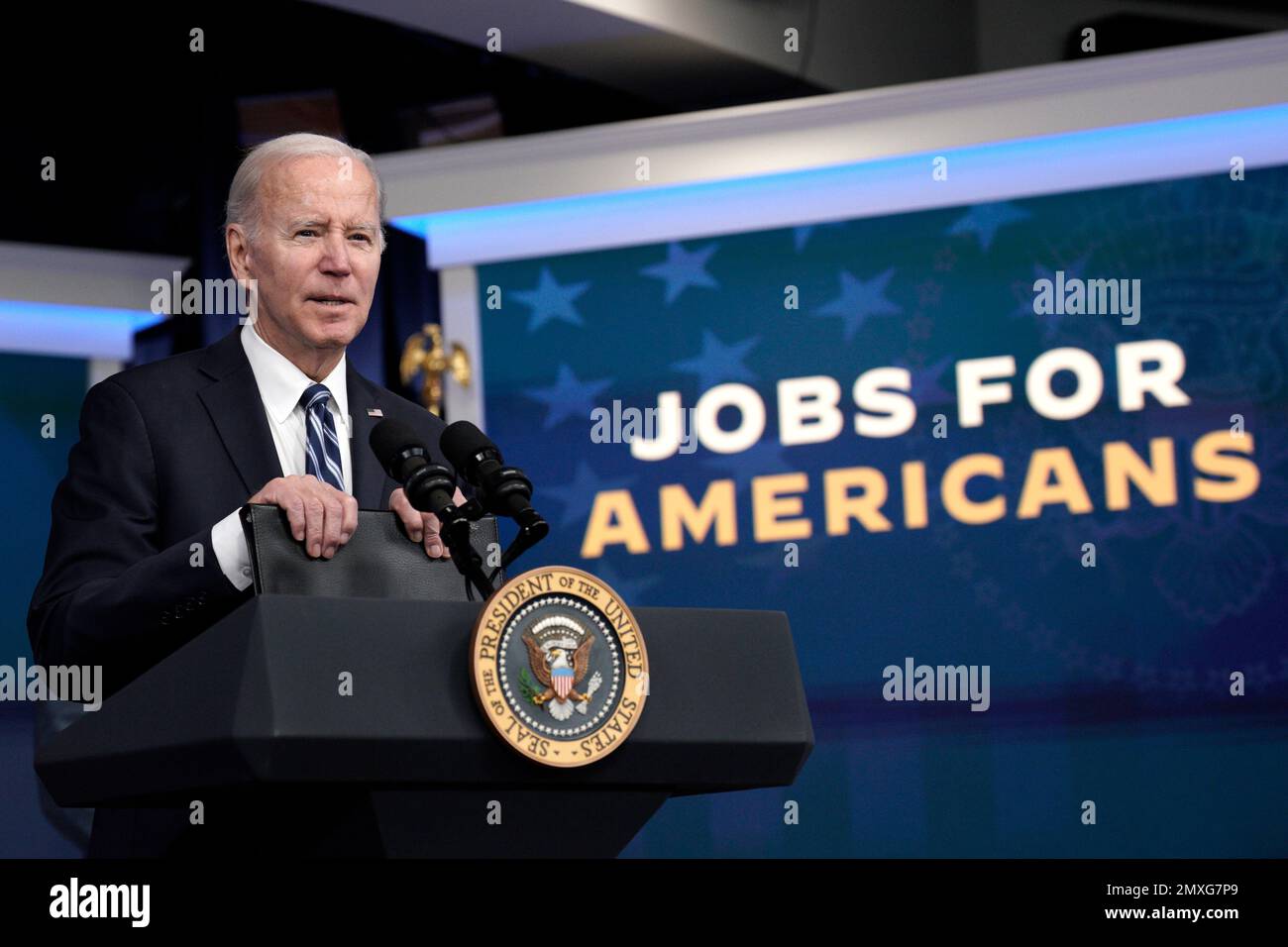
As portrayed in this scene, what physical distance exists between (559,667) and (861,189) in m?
3.36

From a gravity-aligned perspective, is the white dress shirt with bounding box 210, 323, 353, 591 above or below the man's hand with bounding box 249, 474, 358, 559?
above

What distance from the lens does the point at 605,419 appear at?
4699mm

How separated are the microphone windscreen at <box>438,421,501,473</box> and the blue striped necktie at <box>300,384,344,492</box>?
285mm

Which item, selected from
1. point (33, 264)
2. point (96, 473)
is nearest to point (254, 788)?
point (96, 473)

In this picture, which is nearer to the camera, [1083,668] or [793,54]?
[1083,668]

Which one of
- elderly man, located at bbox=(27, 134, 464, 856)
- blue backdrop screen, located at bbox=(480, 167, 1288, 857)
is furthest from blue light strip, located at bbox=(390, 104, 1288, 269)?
elderly man, located at bbox=(27, 134, 464, 856)

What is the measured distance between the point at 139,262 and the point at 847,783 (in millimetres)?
2766

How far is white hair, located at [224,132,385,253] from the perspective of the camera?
1857mm

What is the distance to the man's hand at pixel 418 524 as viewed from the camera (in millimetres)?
1545

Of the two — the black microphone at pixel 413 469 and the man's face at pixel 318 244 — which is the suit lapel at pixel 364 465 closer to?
the man's face at pixel 318 244

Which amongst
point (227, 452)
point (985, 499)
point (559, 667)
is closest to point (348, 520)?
point (559, 667)

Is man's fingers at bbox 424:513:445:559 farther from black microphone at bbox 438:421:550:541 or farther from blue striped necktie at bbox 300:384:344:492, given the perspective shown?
blue striped necktie at bbox 300:384:344:492

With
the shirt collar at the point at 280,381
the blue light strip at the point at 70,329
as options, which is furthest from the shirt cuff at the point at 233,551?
the blue light strip at the point at 70,329
